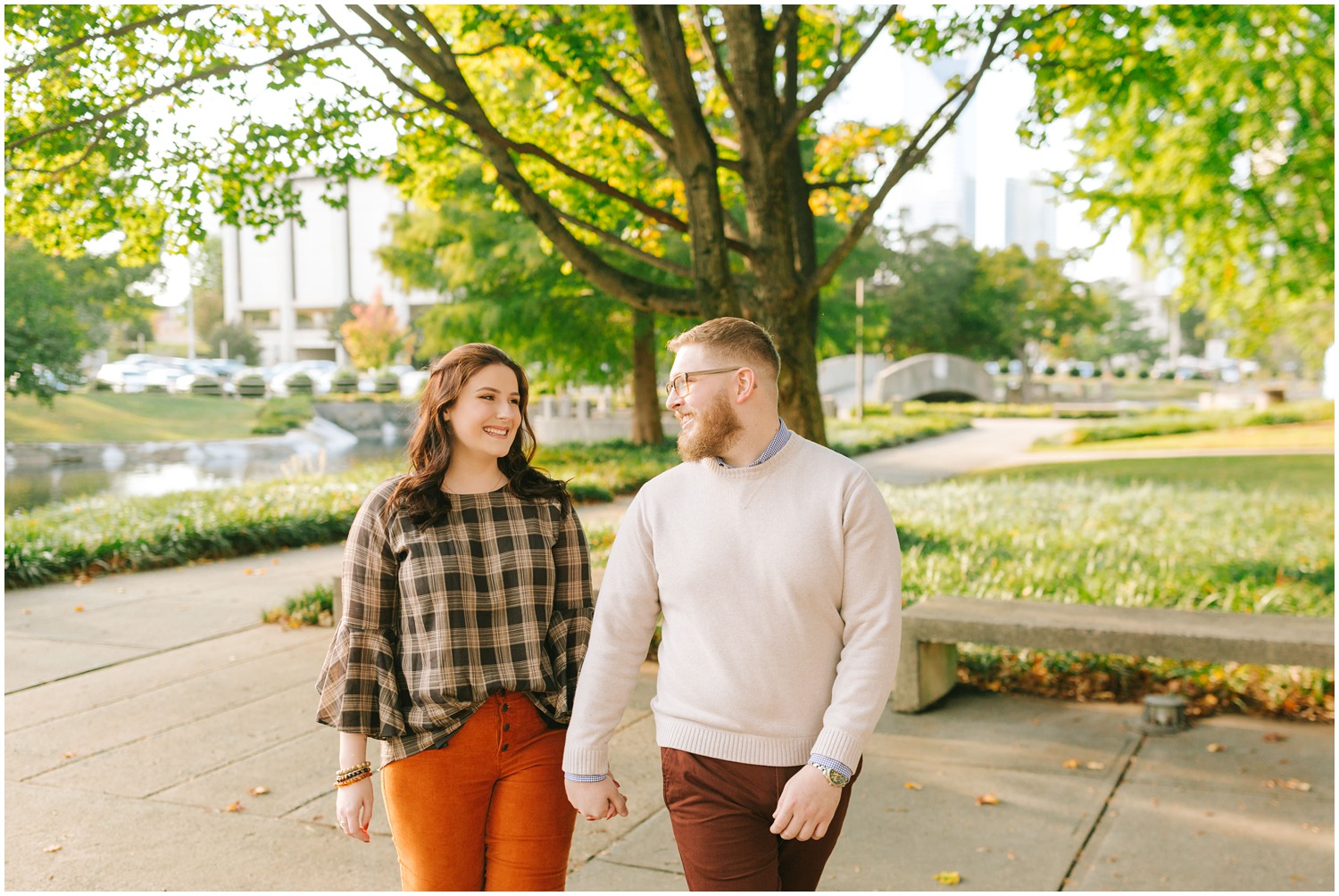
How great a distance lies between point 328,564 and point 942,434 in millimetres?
22639

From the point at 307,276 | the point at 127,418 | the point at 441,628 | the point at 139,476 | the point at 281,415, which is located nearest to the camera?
the point at 441,628

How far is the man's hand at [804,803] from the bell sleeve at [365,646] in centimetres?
89

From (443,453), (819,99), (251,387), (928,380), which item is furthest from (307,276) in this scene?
(443,453)

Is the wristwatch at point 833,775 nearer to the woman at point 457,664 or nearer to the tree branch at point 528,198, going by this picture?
the woman at point 457,664

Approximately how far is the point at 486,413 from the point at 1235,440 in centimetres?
2660

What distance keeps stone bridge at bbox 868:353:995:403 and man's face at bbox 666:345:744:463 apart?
40540mm

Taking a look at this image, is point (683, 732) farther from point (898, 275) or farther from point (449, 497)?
point (898, 275)

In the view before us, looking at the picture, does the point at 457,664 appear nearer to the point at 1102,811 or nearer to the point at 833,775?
the point at 833,775

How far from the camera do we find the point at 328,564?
11.0 m

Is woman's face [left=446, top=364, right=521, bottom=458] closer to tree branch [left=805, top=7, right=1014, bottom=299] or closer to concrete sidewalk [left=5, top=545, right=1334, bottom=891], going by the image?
concrete sidewalk [left=5, top=545, right=1334, bottom=891]

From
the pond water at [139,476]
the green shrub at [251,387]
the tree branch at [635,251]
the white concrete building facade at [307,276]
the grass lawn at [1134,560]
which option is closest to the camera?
the grass lawn at [1134,560]

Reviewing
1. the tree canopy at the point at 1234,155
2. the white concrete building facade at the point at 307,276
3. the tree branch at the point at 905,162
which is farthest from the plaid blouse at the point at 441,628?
the white concrete building facade at the point at 307,276

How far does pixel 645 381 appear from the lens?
2172 cm

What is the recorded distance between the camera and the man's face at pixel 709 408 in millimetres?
2334
